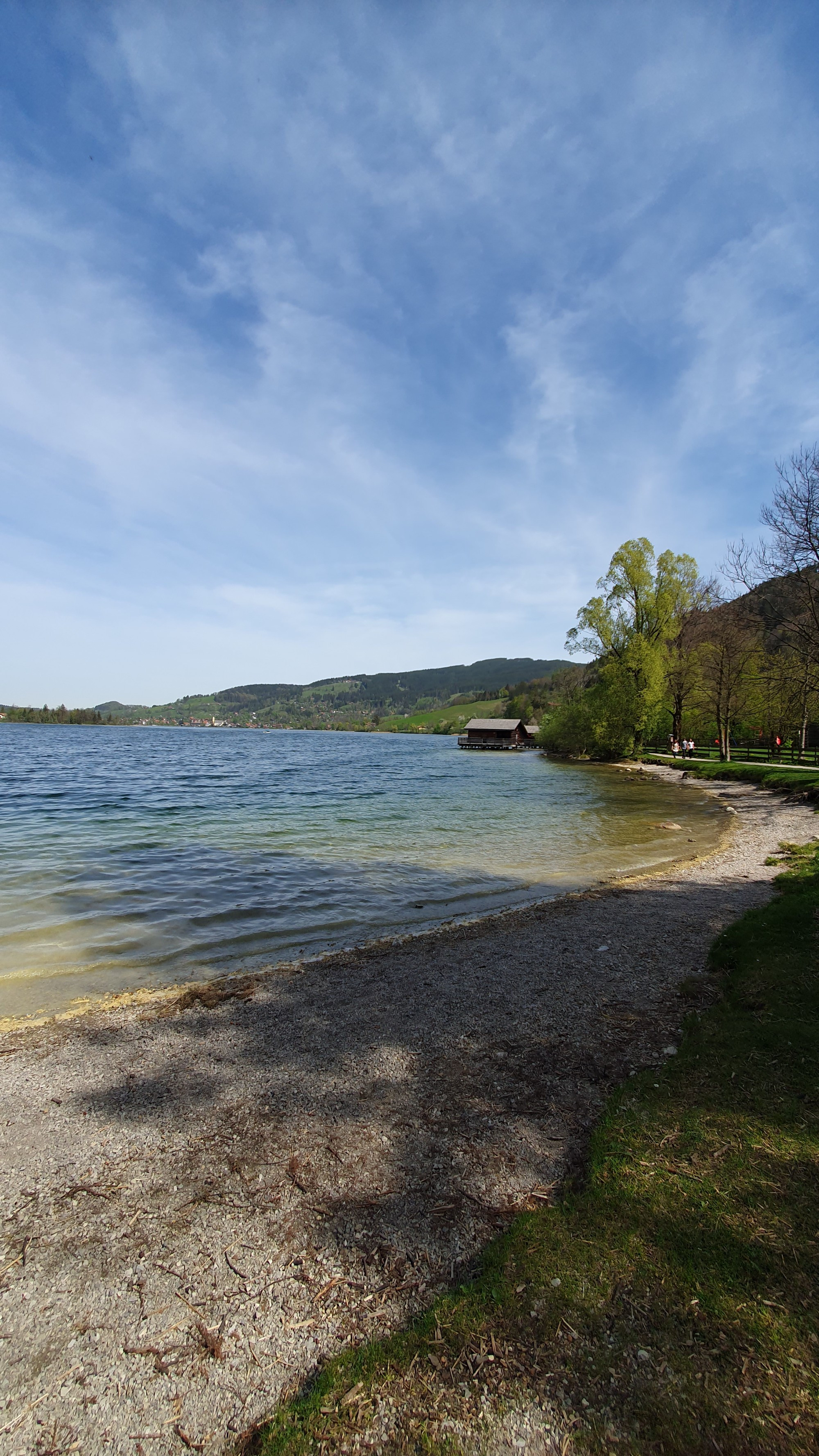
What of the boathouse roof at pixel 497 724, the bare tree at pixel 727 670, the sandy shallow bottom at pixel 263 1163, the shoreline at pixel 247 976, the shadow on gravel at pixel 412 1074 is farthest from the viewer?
the boathouse roof at pixel 497 724

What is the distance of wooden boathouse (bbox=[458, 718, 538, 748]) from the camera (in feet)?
351

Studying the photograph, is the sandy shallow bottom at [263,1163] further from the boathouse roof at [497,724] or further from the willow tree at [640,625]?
the boathouse roof at [497,724]

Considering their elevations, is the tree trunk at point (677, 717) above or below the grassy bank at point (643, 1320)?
above

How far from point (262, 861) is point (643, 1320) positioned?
1344 centimetres

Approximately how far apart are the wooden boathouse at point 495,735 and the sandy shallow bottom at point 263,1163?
9979 cm

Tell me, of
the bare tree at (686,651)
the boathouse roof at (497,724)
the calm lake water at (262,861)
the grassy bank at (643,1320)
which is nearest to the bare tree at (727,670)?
the bare tree at (686,651)

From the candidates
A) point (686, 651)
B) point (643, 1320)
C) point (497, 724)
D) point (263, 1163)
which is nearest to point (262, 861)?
point (263, 1163)

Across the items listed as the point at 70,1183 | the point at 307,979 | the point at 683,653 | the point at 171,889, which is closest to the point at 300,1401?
the point at 70,1183

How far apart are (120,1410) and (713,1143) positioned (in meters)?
3.43

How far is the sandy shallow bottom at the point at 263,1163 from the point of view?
2.68 m

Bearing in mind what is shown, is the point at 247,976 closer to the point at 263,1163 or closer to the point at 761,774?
the point at 263,1163

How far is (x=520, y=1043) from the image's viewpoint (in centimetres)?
574

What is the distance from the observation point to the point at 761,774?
→ 3456 cm

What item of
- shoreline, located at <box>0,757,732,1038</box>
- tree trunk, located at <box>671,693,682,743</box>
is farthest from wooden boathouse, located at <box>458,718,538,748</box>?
shoreline, located at <box>0,757,732,1038</box>
